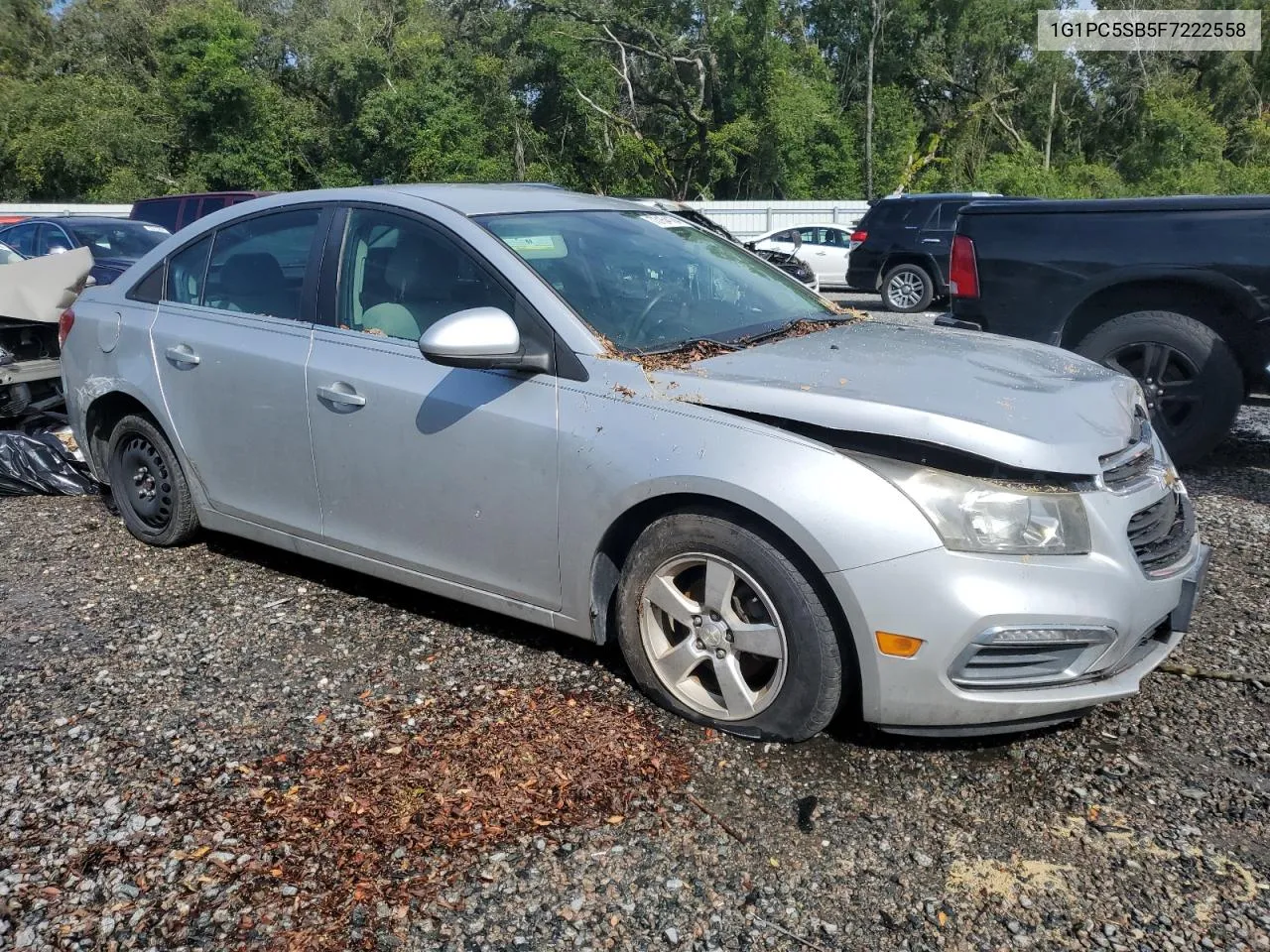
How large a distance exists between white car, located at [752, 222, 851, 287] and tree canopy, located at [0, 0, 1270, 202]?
49.6ft

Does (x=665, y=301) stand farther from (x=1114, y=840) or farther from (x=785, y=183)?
(x=785, y=183)

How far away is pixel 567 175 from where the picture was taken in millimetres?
38594

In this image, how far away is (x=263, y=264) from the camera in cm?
439

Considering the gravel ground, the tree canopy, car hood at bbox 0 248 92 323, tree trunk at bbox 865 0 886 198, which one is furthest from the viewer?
tree trunk at bbox 865 0 886 198

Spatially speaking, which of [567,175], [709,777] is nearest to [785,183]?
[567,175]

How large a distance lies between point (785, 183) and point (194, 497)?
36.7 meters

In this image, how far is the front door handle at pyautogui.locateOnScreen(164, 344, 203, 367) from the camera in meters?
4.45

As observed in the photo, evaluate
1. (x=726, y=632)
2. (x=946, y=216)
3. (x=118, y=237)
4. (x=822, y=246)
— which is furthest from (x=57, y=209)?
(x=726, y=632)

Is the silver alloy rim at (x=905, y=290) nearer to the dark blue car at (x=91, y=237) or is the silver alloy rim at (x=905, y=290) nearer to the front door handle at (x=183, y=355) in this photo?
the dark blue car at (x=91, y=237)

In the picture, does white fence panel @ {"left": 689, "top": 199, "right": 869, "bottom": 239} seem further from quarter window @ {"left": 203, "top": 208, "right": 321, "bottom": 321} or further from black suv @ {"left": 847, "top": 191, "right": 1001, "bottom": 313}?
quarter window @ {"left": 203, "top": 208, "right": 321, "bottom": 321}

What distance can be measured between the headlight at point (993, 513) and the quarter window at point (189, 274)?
10.4ft

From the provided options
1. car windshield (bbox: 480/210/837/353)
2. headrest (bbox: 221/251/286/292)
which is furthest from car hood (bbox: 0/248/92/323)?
car windshield (bbox: 480/210/837/353)

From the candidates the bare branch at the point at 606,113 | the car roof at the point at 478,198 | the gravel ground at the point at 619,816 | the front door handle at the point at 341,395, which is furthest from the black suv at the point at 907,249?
the bare branch at the point at 606,113

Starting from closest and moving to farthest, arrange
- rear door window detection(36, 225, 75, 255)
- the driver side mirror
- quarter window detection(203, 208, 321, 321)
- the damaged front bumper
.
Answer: the damaged front bumper
the driver side mirror
quarter window detection(203, 208, 321, 321)
rear door window detection(36, 225, 75, 255)
